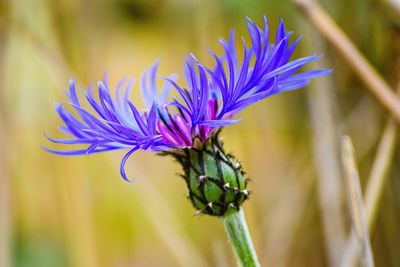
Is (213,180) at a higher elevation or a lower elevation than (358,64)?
lower

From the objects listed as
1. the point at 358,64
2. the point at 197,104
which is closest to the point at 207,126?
the point at 197,104

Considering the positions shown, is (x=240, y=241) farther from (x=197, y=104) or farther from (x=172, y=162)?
(x=172, y=162)

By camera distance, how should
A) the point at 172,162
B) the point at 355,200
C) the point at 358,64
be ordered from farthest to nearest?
the point at 172,162 < the point at 358,64 < the point at 355,200

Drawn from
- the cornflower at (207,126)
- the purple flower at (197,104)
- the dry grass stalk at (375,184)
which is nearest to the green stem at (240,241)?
the cornflower at (207,126)

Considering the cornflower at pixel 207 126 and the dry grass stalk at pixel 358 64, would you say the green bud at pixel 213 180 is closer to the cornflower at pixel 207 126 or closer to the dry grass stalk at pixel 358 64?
the cornflower at pixel 207 126

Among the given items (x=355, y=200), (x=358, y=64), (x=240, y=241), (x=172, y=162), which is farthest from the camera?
(x=172, y=162)

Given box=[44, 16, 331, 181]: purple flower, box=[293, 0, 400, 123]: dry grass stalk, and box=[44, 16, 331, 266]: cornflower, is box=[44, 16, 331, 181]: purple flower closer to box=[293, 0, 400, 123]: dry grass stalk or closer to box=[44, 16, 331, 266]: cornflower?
box=[44, 16, 331, 266]: cornflower
